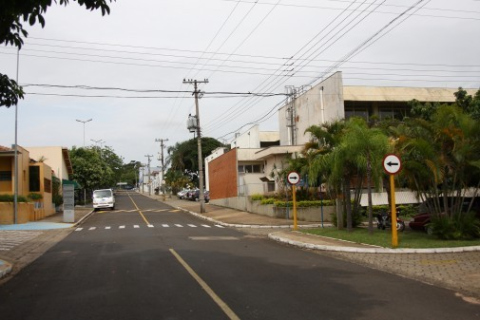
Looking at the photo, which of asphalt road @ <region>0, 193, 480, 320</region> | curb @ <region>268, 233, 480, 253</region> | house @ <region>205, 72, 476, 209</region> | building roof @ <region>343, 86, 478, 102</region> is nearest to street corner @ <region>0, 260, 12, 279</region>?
asphalt road @ <region>0, 193, 480, 320</region>

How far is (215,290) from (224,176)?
117 ft

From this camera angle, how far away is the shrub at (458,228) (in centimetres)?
1448

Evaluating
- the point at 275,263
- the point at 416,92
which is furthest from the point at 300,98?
the point at 275,263

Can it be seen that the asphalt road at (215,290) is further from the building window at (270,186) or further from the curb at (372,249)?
the building window at (270,186)

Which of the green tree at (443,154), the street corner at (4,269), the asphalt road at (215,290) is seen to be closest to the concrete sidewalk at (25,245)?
the street corner at (4,269)

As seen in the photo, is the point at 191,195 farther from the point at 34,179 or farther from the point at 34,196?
the point at 34,196

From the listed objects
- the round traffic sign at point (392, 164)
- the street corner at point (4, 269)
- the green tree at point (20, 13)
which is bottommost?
the street corner at point (4, 269)

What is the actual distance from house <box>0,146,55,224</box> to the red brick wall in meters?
14.9

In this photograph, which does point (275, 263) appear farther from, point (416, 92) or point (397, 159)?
point (416, 92)

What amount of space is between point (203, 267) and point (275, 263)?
192 cm

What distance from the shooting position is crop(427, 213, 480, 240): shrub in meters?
14.5

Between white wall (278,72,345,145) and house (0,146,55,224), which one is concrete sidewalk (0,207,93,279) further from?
white wall (278,72,345,145)

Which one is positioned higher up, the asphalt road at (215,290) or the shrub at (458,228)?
the shrub at (458,228)

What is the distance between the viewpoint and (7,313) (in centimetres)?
711
